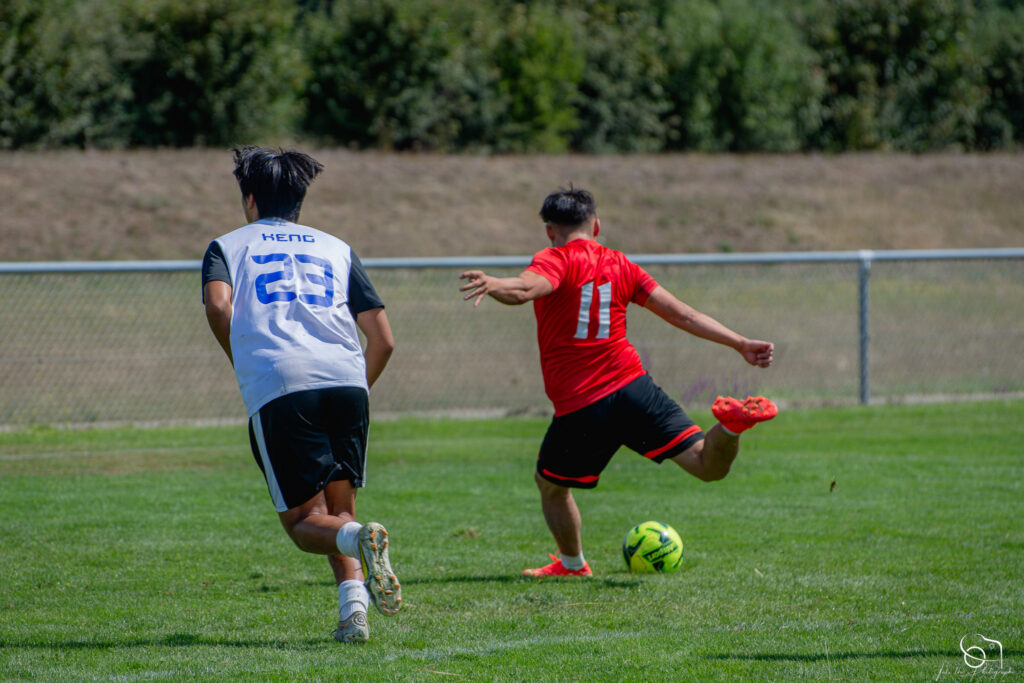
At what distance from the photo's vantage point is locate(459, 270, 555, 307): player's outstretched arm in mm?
4309

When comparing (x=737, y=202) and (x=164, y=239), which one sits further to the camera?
(x=737, y=202)

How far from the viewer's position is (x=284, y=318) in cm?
398

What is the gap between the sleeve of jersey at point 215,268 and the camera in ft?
13.0

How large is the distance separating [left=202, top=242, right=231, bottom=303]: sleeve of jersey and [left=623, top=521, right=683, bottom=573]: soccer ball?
2731mm

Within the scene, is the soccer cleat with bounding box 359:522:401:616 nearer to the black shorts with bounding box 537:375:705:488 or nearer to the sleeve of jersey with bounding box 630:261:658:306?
the black shorts with bounding box 537:375:705:488

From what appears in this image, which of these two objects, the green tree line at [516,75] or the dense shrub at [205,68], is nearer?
the green tree line at [516,75]

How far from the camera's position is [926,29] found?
33875mm

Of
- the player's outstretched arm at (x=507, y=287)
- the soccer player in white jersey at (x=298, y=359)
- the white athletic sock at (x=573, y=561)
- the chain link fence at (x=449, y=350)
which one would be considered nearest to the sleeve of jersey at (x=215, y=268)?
the soccer player in white jersey at (x=298, y=359)

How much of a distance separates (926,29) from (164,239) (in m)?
26.5

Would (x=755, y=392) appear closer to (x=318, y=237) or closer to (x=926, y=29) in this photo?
(x=318, y=237)

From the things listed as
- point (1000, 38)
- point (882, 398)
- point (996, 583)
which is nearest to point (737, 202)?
point (882, 398)

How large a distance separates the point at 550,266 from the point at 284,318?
1606mm

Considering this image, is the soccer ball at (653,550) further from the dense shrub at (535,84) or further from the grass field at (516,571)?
the dense shrub at (535,84)

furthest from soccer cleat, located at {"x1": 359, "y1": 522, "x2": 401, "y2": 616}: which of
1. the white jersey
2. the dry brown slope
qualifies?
the dry brown slope
